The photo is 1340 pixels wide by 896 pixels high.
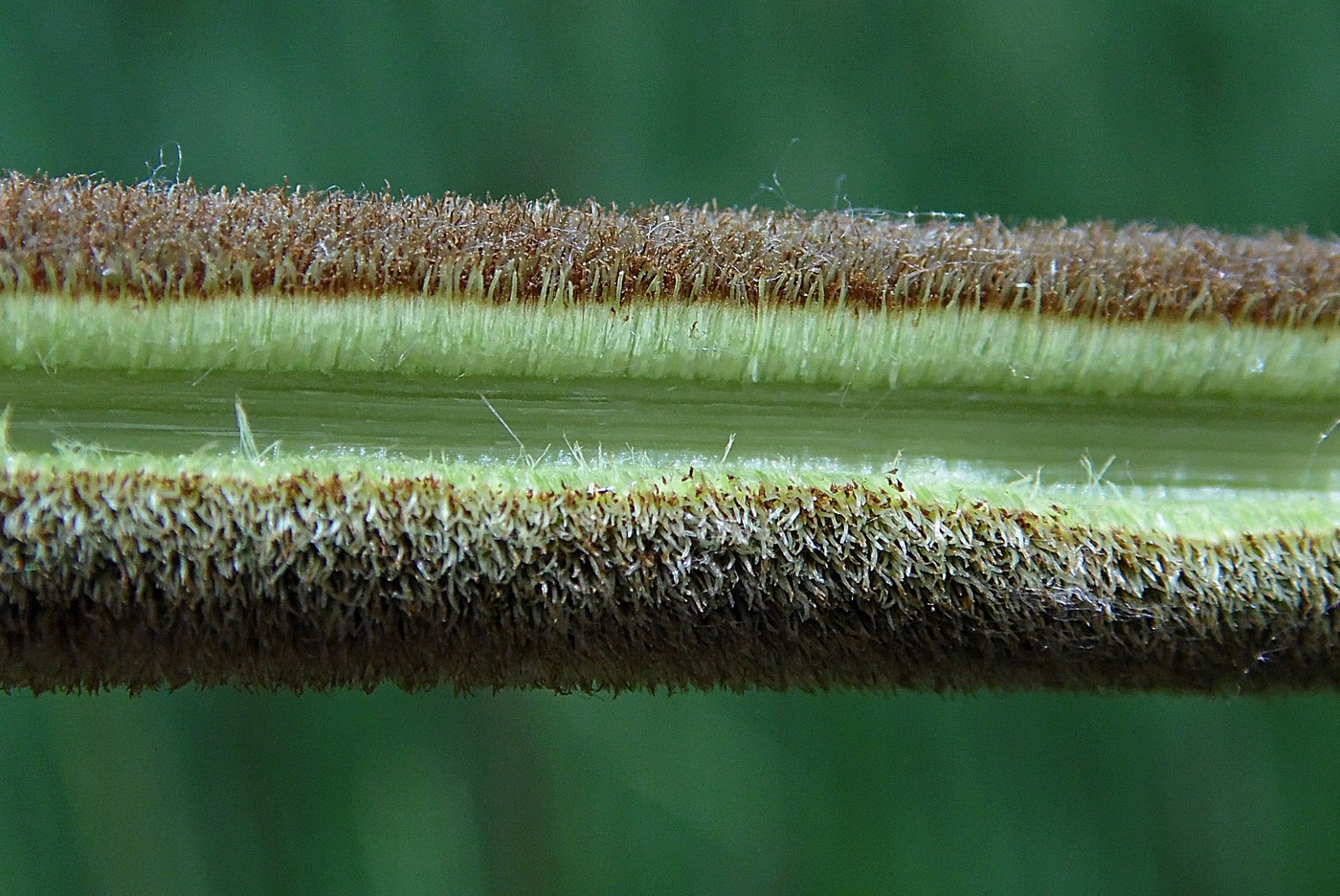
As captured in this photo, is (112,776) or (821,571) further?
(112,776)

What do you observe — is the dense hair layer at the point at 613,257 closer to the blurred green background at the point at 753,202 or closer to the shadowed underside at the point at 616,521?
the shadowed underside at the point at 616,521

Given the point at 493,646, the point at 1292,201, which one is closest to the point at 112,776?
the point at 493,646

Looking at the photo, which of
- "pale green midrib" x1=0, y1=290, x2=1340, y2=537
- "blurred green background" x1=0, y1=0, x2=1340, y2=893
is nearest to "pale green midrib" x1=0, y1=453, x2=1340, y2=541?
"pale green midrib" x1=0, y1=290, x2=1340, y2=537

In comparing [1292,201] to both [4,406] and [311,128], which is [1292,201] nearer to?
[311,128]

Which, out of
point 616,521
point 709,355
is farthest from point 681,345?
point 616,521

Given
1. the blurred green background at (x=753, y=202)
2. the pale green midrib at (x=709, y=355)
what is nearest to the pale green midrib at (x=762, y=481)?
the pale green midrib at (x=709, y=355)

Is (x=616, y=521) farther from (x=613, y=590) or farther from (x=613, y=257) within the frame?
(x=613, y=257)
